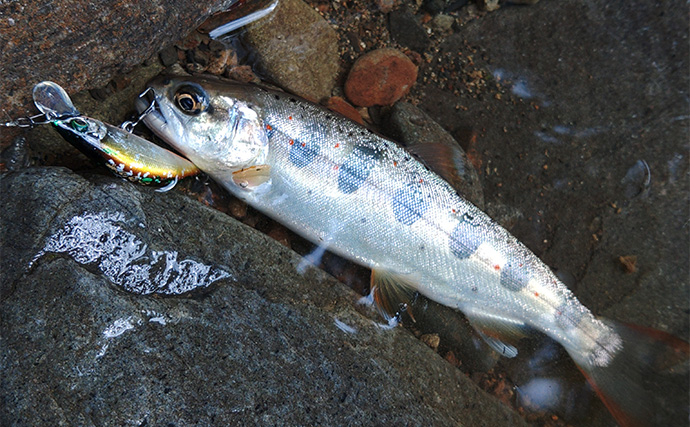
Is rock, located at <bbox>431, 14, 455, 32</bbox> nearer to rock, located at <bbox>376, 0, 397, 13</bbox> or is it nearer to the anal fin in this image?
rock, located at <bbox>376, 0, 397, 13</bbox>

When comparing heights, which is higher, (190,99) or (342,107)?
(190,99)

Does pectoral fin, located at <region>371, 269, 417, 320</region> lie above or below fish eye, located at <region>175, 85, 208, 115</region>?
below

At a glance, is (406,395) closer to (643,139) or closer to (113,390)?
(113,390)

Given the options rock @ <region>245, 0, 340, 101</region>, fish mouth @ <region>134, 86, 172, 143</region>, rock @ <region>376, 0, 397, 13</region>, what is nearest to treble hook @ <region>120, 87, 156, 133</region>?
fish mouth @ <region>134, 86, 172, 143</region>

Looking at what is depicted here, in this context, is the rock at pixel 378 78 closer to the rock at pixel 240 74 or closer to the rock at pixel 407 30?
the rock at pixel 407 30

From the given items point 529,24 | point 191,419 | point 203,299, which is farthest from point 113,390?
point 529,24

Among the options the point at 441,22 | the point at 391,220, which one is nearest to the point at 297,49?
the point at 441,22

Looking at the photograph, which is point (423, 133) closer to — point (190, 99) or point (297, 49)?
point (297, 49)

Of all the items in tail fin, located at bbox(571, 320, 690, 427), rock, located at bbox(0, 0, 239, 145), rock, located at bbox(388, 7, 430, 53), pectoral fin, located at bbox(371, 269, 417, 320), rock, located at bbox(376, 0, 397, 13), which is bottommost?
tail fin, located at bbox(571, 320, 690, 427)
